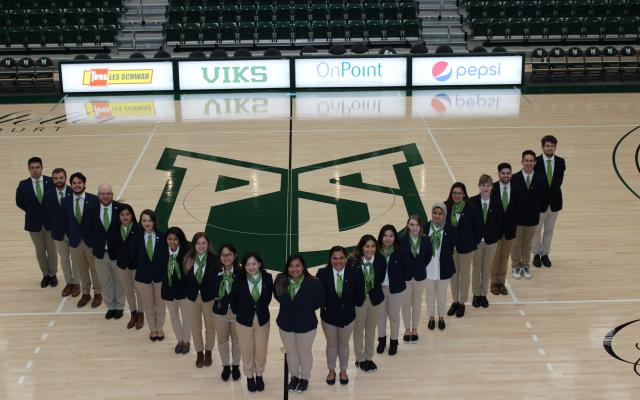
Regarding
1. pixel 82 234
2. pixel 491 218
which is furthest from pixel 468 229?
pixel 82 234

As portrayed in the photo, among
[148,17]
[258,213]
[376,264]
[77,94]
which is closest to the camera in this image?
[376,264]

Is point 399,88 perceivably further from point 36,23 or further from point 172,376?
point 172,376

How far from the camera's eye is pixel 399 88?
70.1 feet

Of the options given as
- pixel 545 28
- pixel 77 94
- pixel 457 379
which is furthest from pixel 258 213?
pixel 545 28

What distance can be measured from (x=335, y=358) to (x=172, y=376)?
1.74m

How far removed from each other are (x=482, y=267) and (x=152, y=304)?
3.85 metres

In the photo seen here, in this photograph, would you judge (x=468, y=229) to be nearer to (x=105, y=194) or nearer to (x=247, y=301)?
(x=247, y=301)

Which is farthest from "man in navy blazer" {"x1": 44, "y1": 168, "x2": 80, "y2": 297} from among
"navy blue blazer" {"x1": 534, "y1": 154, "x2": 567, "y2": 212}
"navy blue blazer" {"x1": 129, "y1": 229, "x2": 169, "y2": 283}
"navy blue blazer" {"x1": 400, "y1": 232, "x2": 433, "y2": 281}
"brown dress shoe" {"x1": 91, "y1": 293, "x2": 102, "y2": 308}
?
"navy blue blazer" {"x1": 534, "y1": 154, "x2": 567, "y2": 212}

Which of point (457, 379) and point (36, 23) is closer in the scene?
point (457, 379)

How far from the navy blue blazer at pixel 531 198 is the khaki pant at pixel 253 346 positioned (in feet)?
12.6

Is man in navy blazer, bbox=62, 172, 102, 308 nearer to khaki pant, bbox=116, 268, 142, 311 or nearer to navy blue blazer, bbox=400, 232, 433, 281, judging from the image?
Result: khaki pant, bbox=116, 268, 142, 311

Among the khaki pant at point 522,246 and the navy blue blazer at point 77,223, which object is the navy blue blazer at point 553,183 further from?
the navy blue blazer at point 77,223

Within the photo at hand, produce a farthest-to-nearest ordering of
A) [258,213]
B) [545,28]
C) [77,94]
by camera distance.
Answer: [545,28] → [77,94] → [258,213]

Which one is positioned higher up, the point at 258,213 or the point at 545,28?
the point at 545,28
